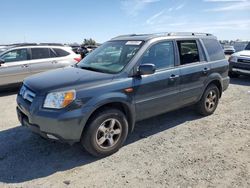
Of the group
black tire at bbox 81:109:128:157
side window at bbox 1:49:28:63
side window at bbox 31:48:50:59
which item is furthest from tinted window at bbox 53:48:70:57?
black tire at bbox 81:109:128:157

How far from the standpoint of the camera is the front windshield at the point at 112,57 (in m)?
4.34

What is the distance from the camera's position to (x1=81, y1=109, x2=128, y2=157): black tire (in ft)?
12.4

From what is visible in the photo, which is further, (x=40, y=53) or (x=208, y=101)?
(x=40, y=53)

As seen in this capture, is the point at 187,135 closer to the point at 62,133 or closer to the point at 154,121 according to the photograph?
the point at 154,121

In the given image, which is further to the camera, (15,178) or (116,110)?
(116,110)

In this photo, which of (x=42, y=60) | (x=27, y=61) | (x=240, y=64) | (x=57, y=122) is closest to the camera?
(x=57, y=122)

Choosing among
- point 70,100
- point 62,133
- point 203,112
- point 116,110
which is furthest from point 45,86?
point 203,112

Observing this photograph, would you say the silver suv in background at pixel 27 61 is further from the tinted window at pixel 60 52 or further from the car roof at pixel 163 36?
the car roof at pixel 163 36

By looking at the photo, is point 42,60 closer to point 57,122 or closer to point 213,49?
point 213,49

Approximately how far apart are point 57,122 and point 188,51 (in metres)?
3.15

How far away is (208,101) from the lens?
5914mm

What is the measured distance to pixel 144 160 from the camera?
393 cm

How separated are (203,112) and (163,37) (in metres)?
2.13

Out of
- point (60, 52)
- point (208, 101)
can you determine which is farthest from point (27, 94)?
point (60, 52)
